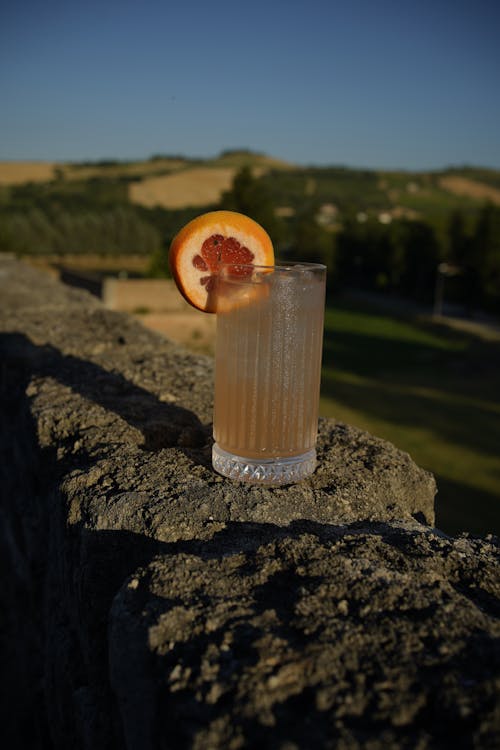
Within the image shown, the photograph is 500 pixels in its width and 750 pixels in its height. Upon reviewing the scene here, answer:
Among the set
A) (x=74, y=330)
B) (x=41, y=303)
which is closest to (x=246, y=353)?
(x=74, y=330)

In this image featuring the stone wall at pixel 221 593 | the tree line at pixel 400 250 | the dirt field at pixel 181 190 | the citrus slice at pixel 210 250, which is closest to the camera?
the stone wall at pixel 221 593

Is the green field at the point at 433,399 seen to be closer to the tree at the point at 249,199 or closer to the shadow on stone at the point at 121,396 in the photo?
the tree at the point at 249,199

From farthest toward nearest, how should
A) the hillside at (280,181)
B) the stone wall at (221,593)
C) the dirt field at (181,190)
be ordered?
the hillside at (280,181) → the dirt field at (181,190) → the stone wall at (221,593)

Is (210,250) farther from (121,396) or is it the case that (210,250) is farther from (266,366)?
(121,396)

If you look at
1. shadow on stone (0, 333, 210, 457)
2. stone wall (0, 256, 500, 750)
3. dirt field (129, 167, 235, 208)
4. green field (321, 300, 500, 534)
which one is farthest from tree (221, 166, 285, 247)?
stone wall (0, 256, 500, 750)

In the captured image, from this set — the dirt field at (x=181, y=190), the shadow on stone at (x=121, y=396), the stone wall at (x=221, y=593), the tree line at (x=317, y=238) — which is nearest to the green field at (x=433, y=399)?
the tree line at (x=317, y=238)

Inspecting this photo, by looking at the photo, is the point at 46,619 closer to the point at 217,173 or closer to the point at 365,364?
the point at 365,364

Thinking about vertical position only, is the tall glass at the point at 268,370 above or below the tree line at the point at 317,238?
above

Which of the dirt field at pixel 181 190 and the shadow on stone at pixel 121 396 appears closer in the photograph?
the shadow on stone at pixel 121 396
